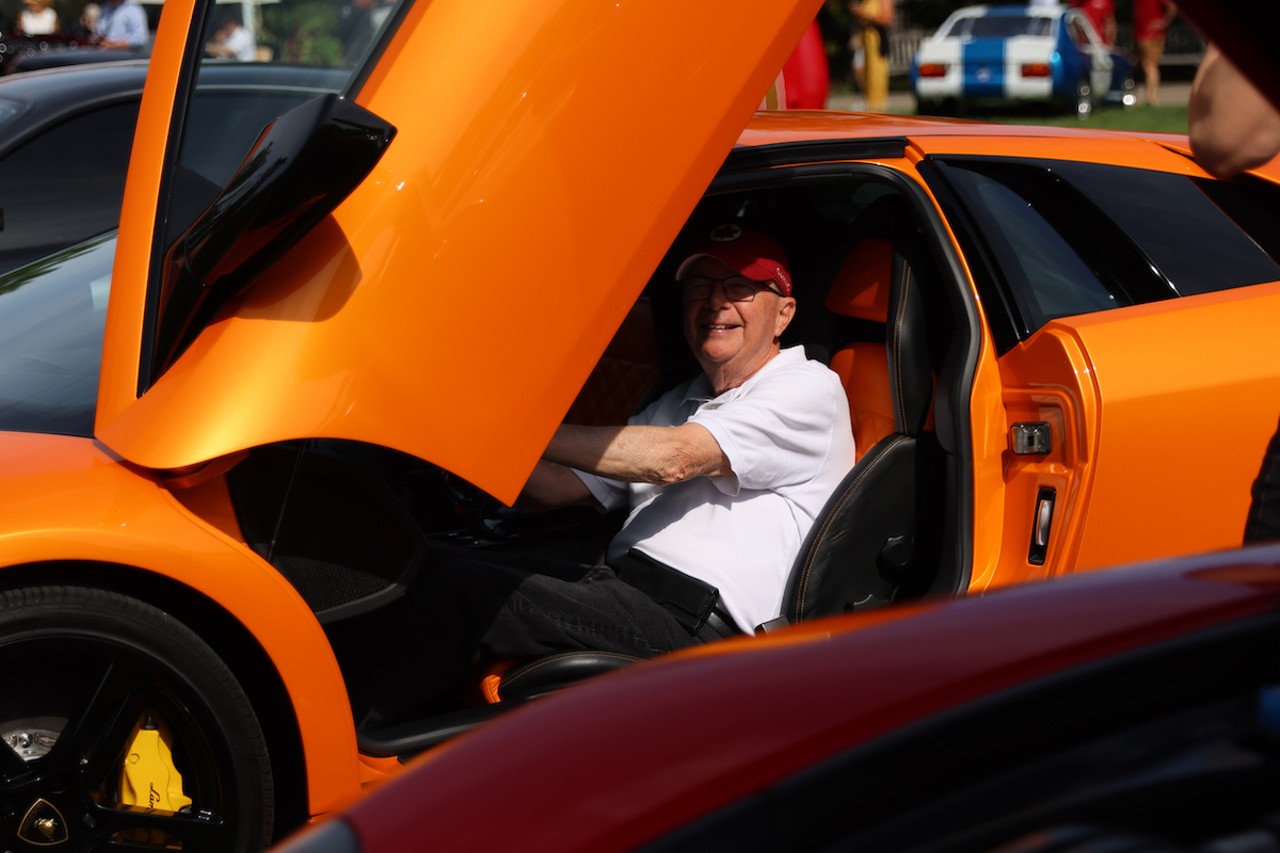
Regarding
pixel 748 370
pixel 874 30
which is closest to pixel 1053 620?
pixel 748 370

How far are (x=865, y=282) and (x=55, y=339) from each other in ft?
5.60

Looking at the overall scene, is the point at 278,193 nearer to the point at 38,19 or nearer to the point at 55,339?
the point at 55,339

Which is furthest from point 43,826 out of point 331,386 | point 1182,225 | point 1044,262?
point 1182,225

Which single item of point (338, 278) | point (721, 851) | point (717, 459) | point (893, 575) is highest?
point (338, 278)

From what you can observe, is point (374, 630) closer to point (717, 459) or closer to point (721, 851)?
point (717, 459)

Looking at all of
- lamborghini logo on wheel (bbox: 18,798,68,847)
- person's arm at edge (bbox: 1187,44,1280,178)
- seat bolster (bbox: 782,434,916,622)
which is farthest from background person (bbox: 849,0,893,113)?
lamborghini logo on wheel (bbox: 18,798,68,847)

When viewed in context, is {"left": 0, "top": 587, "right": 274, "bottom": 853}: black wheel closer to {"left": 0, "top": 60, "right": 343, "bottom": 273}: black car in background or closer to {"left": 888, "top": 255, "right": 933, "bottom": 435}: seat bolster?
{"left": 888, "top": 255, "right": 933, "bottom": 435}: seat bolster

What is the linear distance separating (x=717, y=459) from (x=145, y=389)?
1.25 meters

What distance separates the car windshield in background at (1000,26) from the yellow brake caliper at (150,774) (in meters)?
18.2

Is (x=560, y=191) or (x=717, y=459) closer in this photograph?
(x=560, y=191)

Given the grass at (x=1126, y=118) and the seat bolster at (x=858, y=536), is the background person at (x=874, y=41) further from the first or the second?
the seat bolster at (x=858, y=536)

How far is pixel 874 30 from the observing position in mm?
15227

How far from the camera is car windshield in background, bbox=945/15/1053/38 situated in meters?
19.0

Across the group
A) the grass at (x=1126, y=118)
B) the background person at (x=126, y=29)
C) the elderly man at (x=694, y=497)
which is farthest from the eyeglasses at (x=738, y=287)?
the grass at (x=1126, y=118)
